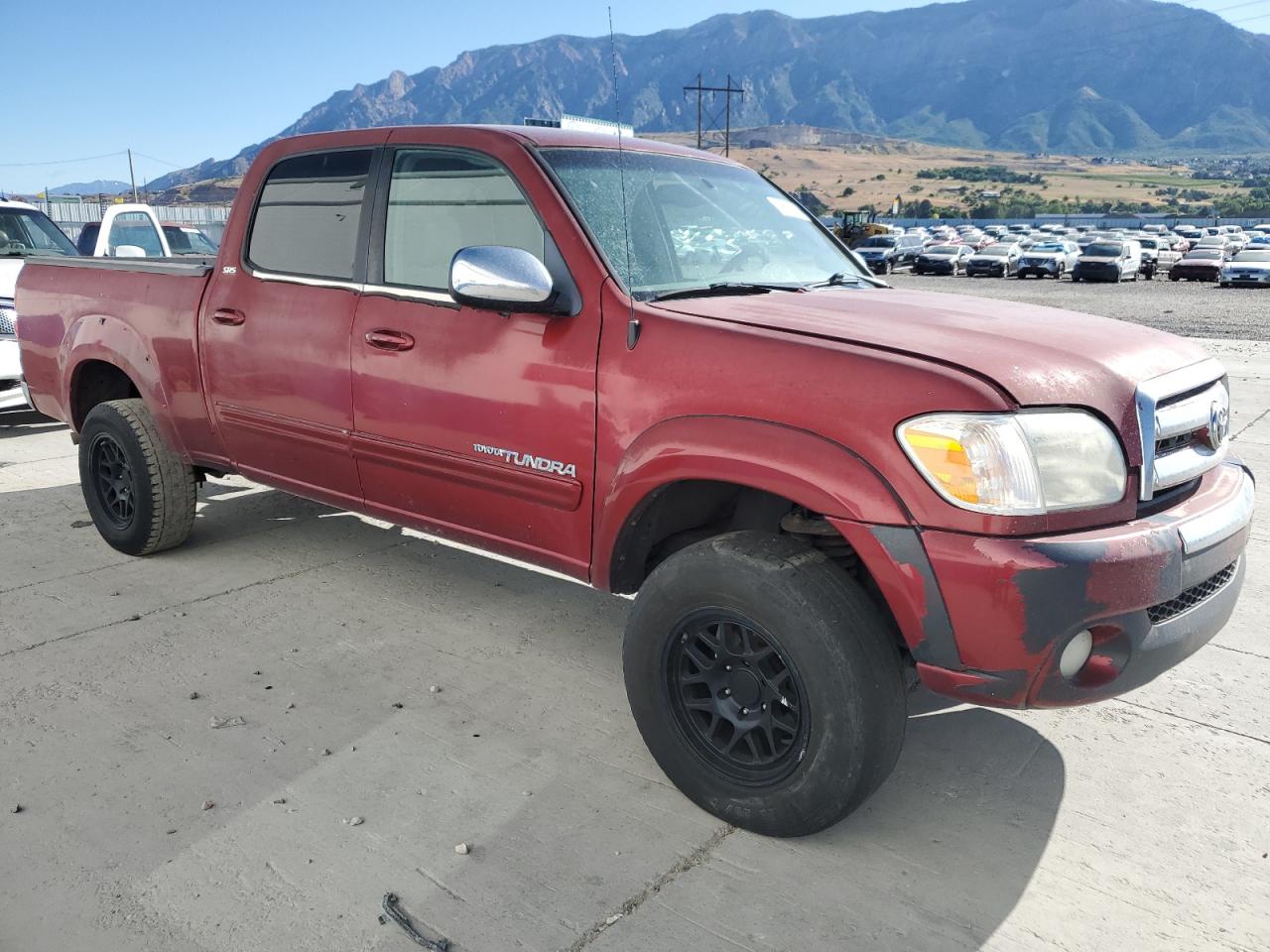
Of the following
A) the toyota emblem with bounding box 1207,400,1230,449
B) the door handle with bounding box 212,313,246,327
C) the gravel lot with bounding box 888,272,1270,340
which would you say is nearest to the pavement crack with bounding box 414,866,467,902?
the toyota emblem with bounding box 1207,400,1230,449

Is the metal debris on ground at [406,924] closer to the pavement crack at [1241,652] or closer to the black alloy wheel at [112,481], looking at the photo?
the black alloy wheel at [112,481]

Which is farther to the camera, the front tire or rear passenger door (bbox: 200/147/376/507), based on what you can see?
rear passenger door (bbox: 200/147/376/507)

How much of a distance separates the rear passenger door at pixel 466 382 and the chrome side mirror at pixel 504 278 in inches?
4.7

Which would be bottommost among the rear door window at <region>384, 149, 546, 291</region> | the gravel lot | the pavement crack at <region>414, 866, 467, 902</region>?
the gravel lot

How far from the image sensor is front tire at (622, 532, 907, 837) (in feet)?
8.02

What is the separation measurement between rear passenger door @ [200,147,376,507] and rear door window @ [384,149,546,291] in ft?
0.55

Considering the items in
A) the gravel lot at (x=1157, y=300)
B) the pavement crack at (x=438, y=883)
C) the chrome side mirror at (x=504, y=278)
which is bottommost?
the gravel lot at (x=1157, y=300)

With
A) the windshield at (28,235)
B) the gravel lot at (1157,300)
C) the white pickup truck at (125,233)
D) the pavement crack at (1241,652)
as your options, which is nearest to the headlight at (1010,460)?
the pavement crack at (1241,652)

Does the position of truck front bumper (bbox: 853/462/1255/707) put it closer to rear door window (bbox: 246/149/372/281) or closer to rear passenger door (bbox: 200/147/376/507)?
rear passenger door (bbox: 200/147/376/507)

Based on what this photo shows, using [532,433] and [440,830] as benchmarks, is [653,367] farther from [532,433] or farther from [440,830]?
[440,830]

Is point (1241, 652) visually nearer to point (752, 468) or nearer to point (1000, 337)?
point (1000, 337)

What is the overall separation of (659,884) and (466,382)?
5.35 feet

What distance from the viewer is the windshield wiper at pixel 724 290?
307cm

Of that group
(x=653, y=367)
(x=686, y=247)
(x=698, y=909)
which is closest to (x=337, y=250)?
(x=686, y=247)
